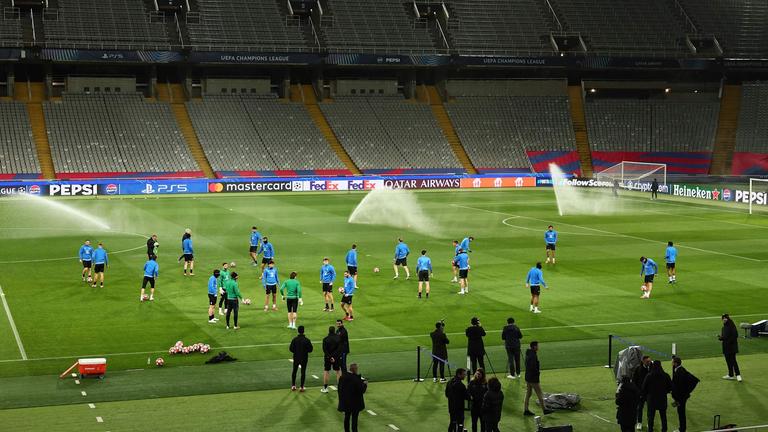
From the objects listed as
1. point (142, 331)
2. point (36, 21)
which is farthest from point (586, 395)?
point (36, 21)

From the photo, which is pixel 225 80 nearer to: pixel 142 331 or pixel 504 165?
pixel 504 165

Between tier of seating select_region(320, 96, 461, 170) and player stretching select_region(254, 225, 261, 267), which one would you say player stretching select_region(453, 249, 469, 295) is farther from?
tier of seating select_region(320, 96, 461, 170)

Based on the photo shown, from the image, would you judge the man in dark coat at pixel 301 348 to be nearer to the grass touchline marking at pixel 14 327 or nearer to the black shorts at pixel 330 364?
the black shorts at pixel 330 364

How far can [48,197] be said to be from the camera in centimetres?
7062

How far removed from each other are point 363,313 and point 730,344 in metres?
12.2

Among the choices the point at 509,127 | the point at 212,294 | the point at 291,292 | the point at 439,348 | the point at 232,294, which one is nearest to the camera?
the point at 439,348

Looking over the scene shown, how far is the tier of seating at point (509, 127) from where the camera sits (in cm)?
9119

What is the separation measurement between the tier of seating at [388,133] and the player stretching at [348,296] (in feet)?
178

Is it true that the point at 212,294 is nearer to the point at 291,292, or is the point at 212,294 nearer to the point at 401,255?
the point at 291,292

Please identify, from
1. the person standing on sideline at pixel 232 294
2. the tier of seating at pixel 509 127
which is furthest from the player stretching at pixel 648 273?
the tier of seating at pixel 509 127

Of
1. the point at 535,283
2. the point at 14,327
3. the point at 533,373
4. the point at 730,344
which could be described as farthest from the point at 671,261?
the point at 14,327

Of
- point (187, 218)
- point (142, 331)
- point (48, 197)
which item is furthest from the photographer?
point (48, 197)

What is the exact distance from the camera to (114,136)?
270ft

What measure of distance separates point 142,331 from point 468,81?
72.3m
